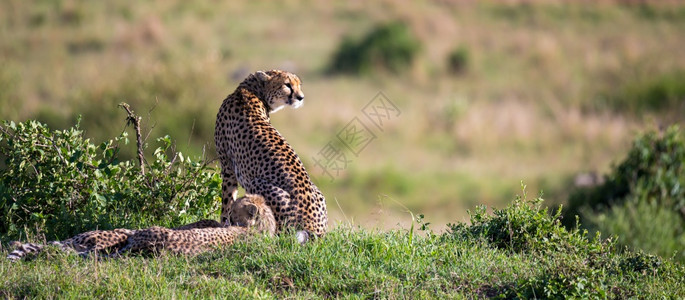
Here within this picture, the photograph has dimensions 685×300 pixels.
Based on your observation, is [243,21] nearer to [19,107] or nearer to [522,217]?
[19,107]

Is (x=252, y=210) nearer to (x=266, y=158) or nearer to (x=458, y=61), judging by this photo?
(x=266, y=158)

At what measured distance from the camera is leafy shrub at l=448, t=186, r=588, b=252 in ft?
21.0

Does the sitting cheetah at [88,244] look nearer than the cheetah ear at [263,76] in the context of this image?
Yes

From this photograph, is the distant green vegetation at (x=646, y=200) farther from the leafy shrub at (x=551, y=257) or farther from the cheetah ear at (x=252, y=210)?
the cheetah ear at (x=252, y=210)

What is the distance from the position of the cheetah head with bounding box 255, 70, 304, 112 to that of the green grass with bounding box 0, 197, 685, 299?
145 cm

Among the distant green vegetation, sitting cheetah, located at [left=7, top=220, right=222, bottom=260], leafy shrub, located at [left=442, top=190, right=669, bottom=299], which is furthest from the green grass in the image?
the distant green vegetation

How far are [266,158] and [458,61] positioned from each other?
57.4 feet

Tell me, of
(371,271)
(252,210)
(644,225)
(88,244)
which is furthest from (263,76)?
(644,225)

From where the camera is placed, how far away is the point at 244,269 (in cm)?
580

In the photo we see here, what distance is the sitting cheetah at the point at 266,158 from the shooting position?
6.61m

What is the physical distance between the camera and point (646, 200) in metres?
13.3

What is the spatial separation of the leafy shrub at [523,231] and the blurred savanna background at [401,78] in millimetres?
8151

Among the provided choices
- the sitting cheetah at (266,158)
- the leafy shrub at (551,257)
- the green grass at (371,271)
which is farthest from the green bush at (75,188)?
the leafy shrub at (551,257)

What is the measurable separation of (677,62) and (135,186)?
816 inches
